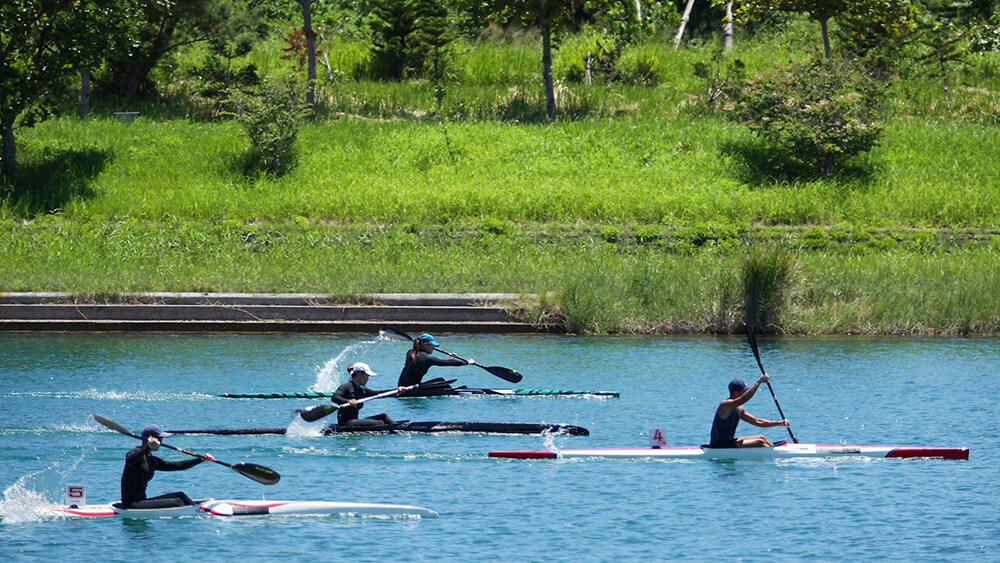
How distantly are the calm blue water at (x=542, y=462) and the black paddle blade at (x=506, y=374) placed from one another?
1.23 ft

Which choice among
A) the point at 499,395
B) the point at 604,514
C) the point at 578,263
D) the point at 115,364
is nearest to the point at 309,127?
the point at 578,263

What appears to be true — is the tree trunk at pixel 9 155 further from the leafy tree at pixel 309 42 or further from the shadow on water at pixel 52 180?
the leafy tree at pixel 309 42

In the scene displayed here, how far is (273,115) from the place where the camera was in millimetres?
36844

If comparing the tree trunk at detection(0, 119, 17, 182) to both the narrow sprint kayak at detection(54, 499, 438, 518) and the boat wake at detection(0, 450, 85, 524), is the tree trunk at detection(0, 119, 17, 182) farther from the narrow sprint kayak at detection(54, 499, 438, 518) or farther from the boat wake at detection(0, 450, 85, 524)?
the narrow sprint kayak at detection(54, 499, 438, 518)

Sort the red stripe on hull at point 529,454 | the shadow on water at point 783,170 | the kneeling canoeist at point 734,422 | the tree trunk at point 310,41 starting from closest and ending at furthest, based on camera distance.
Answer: the kneeling canoeist at point 734,422 → the red stripe on hull at point 529,454 → the shadow on water at point 783,170 → the tree trunk at point 310,41

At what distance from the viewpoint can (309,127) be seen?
40156 mm

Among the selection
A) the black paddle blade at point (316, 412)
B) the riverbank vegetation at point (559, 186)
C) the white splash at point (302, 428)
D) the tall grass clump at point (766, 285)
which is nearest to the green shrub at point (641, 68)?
the riverbank vegetation at point (559, 186)

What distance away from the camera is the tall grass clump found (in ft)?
87.7

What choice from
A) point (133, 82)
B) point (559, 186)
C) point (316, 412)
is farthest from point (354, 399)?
point (133, 82)

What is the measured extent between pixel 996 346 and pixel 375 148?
1981 centimetres

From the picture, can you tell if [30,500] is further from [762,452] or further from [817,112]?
[817,112]

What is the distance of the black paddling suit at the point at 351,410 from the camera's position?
1877 cm

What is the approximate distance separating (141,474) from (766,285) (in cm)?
1579

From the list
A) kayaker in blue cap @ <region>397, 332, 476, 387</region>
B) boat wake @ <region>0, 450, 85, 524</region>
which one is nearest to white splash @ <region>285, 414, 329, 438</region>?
kayaker in blue cap @ <region>397, 332, 476, 387</region>
